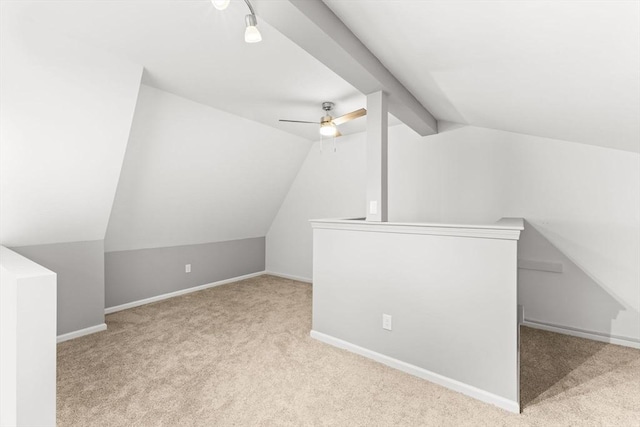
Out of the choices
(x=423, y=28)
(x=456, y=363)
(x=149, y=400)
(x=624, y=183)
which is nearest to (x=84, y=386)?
(x=149, y=400)

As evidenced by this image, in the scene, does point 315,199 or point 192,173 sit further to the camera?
point 315,199

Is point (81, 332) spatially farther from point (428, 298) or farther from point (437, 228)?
point (437, 228)

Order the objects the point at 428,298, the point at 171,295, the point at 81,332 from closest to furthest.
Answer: the point at 428,298 < the point at 81,332 < the point at 171,295

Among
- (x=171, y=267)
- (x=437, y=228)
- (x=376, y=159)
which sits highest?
(x=376, y=159)

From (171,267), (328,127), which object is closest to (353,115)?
(328,127)

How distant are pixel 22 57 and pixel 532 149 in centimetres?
414

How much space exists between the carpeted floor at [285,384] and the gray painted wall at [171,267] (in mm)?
620

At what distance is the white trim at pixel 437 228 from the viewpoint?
179cm

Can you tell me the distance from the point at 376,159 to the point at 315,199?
7.80ft

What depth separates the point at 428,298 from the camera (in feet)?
6.92

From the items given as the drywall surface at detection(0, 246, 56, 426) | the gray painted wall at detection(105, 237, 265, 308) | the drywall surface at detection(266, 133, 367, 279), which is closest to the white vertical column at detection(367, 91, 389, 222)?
the drywall surface at detection(266, 133, 367, 279)

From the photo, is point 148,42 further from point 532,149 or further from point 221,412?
point 532,149

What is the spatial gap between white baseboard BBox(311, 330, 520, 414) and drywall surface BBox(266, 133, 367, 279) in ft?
6.91

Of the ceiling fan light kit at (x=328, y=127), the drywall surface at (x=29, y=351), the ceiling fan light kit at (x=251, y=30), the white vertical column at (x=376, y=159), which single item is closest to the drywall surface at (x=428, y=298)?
the white vertical column at (x=376, y=159)
